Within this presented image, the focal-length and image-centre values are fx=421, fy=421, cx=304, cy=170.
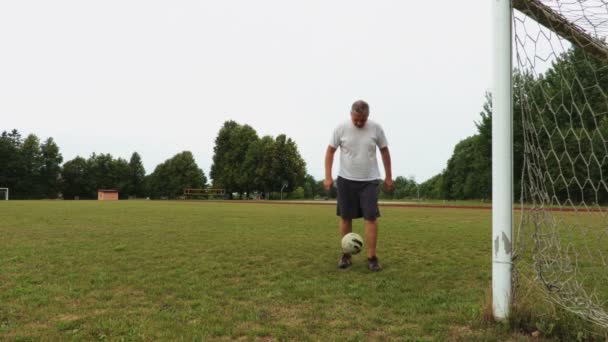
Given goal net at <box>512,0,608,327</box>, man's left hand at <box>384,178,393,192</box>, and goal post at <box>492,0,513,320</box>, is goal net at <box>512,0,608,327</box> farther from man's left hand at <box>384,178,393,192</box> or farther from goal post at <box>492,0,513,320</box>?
man's left hand at <box>384,178,393,192</box>

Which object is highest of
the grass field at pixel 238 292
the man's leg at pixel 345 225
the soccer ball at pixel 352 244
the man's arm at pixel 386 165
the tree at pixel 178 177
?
the tree at pixel 178 177

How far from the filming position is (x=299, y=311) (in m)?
3.07

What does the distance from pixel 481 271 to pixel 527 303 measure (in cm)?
186

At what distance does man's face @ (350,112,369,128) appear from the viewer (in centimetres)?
461

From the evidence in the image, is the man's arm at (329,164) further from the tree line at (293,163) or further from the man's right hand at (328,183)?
the tree line at (293,163)

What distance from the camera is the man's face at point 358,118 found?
461 centimetres

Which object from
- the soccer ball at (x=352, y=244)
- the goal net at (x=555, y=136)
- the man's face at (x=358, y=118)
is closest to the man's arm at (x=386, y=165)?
the man's face at (x=358, y=118)

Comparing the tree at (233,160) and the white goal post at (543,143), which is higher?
the tree at (233,160)

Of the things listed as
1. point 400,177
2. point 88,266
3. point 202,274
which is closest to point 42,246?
point 88,266

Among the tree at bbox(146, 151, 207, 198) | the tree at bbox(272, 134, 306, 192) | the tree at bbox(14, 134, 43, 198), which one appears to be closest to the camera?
the tree at bbox(272, 134, 306, 192)

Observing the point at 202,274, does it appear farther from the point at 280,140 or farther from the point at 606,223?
the point at 280,140

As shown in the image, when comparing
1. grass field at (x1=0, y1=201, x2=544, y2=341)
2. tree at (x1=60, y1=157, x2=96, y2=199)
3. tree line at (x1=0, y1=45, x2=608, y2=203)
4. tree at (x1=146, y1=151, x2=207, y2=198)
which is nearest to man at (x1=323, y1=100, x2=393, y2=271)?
grass field at (x1=0, y1=201, x2=544, y2=341)

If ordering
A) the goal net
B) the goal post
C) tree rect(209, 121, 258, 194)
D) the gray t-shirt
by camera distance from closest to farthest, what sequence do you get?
the goal post < the goal net < the gray t-shirt < tree rect(209, 121, 258, 194)

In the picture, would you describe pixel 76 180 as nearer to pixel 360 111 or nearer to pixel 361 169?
pixel 361 169
